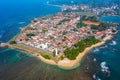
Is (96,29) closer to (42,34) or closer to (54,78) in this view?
(42,34)

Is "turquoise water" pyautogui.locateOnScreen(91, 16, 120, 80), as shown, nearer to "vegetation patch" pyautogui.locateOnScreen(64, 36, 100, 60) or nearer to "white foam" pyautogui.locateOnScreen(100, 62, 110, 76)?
"white foam" pyautogui.locateOnScreen(100, 62, 110, 76)

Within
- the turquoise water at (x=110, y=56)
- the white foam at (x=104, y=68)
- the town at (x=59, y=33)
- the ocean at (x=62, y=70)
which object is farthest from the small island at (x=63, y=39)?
the white foam at (x=104, y=68)

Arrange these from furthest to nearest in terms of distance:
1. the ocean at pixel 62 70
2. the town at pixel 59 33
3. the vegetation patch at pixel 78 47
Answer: the town at pixel 59 33, the vegetation patch at pixel 78 47, the ocean at pixel 62 70

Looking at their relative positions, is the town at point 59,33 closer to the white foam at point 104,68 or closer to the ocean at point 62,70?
the ocean at point 62,70

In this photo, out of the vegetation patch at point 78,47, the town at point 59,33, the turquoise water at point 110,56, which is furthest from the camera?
the town at point 59,33

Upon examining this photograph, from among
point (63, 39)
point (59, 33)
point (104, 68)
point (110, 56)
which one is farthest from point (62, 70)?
point (59, 33)

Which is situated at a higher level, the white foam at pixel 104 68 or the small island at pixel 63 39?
the white foam at pixel 104 68

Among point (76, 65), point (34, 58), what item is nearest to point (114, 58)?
point (76, 65)

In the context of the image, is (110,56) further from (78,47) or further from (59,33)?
(59,33)
